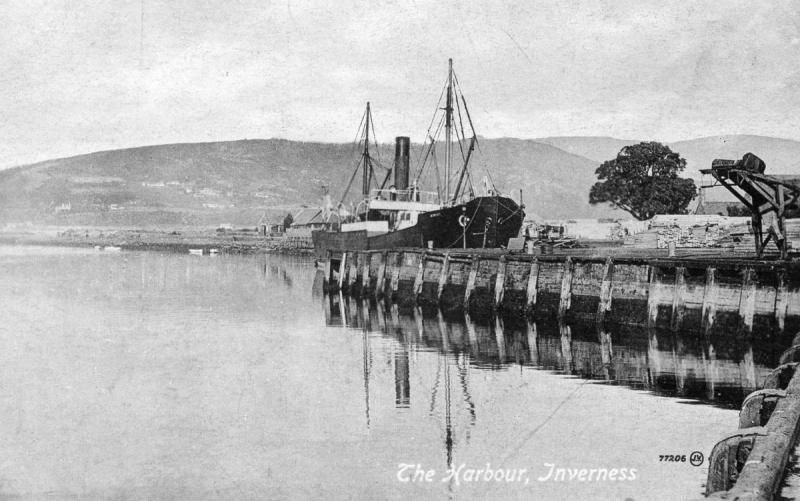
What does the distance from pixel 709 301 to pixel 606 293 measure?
4489 mm

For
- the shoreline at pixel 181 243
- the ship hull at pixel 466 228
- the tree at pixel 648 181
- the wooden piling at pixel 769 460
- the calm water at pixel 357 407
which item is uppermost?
the tree at pixel 648 181

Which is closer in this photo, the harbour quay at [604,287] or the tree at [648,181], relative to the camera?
the harbour quay at [604,287]

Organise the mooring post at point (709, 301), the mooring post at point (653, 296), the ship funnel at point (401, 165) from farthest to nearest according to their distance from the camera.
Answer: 1. the ship funnel at point (401, 165)
2. the mooring post at point (653, 296)
3. the mooring post at point (709, 301)

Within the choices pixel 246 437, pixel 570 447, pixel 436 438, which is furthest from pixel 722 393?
pixel 246 437

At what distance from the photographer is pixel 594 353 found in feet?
83.8

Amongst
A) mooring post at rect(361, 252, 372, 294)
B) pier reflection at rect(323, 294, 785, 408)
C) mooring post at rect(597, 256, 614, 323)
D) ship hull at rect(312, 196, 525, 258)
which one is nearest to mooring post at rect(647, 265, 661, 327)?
pier reflection at rect(323, 294, 785, 408)

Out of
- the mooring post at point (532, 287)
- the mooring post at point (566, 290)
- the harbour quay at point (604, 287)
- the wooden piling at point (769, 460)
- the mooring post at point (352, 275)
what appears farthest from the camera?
the mooring post at point (352, 275)

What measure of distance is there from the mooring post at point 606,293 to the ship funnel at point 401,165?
42403 mm

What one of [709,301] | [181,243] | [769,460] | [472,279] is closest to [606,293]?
[709,301]

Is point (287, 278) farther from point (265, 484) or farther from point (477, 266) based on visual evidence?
point (265, 484)

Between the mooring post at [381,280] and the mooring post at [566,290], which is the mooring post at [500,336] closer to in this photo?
the mooring post at [566,290]

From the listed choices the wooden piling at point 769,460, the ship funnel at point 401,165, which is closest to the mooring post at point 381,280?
the ship funnel at point 401,165

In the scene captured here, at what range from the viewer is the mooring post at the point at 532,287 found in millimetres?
34125

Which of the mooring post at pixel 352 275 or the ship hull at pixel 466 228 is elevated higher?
the ship hull at pixel 466 228
